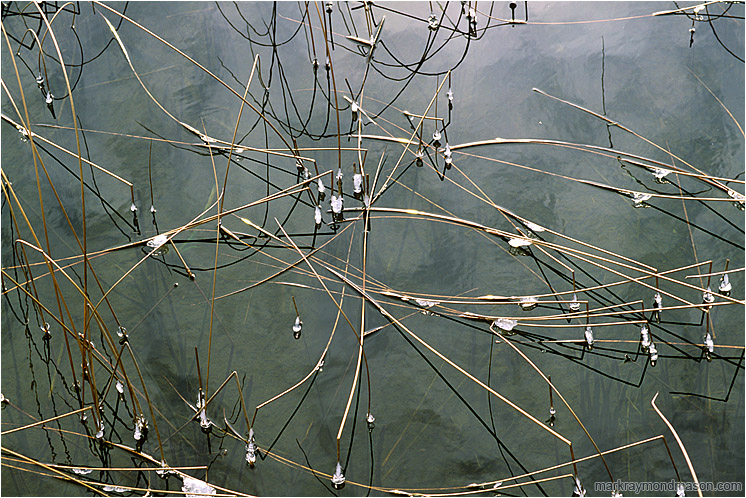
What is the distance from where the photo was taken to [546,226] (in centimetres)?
90

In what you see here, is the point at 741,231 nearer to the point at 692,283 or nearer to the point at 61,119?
the point at 692,283

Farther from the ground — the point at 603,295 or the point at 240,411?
the point at 603,295

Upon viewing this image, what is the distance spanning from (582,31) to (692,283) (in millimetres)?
488

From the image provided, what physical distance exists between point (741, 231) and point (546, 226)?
13.3 inches

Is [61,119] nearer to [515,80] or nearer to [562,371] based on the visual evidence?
[515,80]

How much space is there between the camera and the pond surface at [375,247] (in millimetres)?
846

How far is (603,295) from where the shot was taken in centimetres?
88

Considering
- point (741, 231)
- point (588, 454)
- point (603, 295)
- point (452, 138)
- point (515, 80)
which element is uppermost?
point (515, 80)

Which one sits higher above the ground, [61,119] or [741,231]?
Answer: [61,119]

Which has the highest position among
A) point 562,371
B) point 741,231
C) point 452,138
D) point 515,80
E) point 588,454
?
point 515,80

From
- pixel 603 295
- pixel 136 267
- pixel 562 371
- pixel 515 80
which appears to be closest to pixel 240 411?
pixel 136 267

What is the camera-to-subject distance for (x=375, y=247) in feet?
2.91

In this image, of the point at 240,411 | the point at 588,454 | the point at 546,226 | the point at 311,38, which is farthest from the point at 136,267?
the point at 588,454

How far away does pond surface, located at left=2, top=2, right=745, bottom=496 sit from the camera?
33.3 inches
